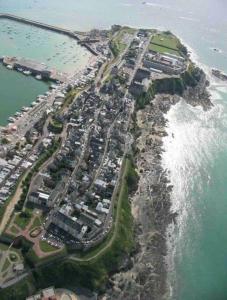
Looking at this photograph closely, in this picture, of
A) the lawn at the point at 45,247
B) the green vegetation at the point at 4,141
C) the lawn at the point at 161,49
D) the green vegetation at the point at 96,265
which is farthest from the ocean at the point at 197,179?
the green vegetation at the point at 4,141

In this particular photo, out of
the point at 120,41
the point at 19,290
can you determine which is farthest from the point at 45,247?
the point at 120,41

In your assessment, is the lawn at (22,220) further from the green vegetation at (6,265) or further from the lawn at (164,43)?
the lawn at (164,43)

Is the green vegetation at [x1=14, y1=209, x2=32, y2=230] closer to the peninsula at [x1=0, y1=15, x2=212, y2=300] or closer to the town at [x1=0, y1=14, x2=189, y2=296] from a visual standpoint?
the town at [x1=0, y1=14, x2=189, y2=296]

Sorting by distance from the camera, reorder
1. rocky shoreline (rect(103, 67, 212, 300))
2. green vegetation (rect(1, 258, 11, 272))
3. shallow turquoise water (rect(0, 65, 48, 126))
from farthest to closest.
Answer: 1. shallow turquoise water (rect(0, 65, 48, 126))
2. rocky shoreline (rect(103, 67, 212, 300))
3. green vegetation (rect(1, 258, 11, 272))

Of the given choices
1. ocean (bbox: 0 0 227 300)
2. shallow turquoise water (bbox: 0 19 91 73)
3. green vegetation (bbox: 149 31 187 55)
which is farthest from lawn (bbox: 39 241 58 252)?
green vegetation (bbox: 149 31 187 55)

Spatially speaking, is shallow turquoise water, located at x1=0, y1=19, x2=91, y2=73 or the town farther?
shallow turquoise water, located at x1=0, y1=19, x2=91, y2=73

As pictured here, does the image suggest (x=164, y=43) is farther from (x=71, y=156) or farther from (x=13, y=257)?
(x=13, y=257)

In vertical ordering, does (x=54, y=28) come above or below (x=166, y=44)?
below

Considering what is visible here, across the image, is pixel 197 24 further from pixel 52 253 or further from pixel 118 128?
pixel 52 253
